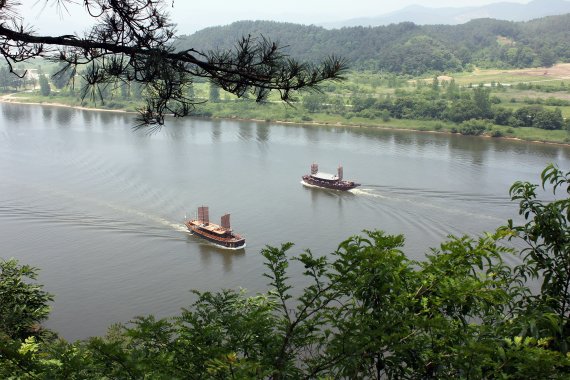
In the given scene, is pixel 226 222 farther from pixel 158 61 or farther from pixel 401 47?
pixel 401 47

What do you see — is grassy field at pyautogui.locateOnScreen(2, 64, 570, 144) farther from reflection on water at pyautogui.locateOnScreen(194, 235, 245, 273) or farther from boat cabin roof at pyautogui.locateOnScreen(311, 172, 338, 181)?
reflection on water at pyautogui.locateOnScreen(194, 235, 245, 273)

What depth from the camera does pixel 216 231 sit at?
813cm

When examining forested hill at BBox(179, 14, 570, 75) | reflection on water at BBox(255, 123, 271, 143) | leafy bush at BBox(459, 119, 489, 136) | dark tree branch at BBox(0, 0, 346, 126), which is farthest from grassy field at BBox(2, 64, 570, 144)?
dark tree branch at BBox(0, 0, 346, 126)

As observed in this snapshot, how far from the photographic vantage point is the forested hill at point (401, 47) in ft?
105

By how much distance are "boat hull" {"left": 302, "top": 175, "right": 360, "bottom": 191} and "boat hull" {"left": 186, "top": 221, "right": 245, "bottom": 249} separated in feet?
11.7

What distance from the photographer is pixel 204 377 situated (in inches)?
55.3

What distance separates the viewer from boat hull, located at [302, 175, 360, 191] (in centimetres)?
1100

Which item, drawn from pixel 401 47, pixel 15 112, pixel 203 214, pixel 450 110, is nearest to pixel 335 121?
pixel 450 110

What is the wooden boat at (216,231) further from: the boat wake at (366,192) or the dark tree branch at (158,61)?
the dark tree branch at (158,61)

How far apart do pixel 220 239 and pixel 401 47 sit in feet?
93.0

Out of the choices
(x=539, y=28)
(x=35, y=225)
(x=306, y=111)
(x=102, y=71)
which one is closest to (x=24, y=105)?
(x=306, y=111)

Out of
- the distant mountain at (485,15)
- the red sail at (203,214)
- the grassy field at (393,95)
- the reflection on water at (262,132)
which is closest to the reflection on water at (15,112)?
the grassy field at (393,95)

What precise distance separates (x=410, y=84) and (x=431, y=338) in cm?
2774

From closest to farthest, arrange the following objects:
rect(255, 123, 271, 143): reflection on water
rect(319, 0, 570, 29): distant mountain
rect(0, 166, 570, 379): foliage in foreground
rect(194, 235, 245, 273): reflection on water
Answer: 1. rect(0, 166, 570, 379): foliage in foreground
2. rect(194, 235, 245, 273): reflection on water
3. rect(255, 123, 271, 143): reflection on water
4. rect(319, 0, 570, 29): distant mountain
